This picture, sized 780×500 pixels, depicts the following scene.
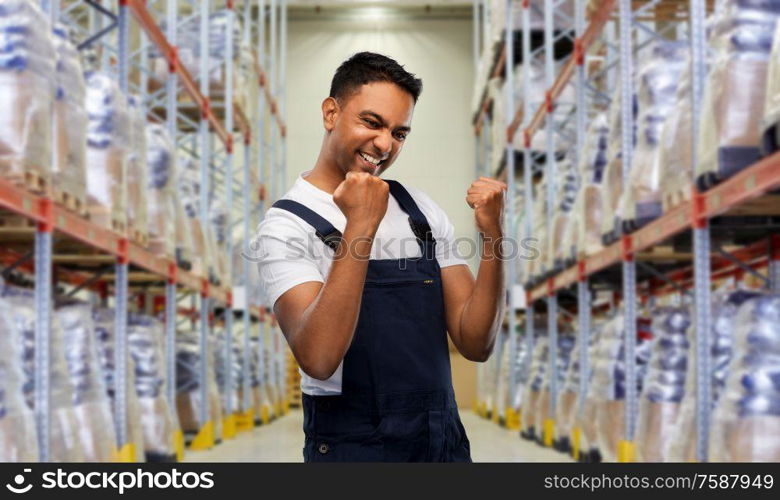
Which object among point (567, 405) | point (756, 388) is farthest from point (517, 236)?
point (756, 388)

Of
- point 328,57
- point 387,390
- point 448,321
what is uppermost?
point 328,57

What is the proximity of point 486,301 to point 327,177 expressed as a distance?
424 mm

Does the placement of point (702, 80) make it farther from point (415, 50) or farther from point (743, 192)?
point (415, 50)

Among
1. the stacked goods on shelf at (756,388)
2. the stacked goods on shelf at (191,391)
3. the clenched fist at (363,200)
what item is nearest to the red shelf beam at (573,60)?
the stacked goods on shelf at (756,388)

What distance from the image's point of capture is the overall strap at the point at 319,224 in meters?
2.04

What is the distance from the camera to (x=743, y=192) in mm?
4676

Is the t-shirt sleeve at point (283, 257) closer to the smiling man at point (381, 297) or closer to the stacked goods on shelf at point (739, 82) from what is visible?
the smiling man at point (381, 297)

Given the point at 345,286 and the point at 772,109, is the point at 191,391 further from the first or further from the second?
the point at 345,286

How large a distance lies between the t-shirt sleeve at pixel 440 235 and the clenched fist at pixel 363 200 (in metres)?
0.32

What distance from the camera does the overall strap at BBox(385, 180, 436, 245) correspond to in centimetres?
211

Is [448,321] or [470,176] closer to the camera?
[448,321]

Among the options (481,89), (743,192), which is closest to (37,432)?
(743,192)

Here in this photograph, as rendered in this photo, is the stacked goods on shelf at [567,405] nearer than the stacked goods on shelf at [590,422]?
No

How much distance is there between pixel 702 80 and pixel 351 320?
419 cm
